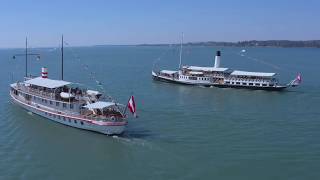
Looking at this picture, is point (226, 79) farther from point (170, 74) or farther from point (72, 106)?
point (72, 106)

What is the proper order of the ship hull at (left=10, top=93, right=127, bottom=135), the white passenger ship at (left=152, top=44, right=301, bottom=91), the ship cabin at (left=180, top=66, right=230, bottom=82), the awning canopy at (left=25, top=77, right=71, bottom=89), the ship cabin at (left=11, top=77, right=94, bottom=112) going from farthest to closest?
the ship cabin at (left=180, top=66, right=230, bottom=82) → the white passenger ship at (left=152, top=44, right=301, bottom=91) → the awning canopy at (left=25, top=77, right=71, bottom=89) → the ship cabin at (left=11, top=77, right=94, bottom=112) → the ship hull at (left=10, top=93, right=127, bottom=135)

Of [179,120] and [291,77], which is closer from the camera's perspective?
[179,120]

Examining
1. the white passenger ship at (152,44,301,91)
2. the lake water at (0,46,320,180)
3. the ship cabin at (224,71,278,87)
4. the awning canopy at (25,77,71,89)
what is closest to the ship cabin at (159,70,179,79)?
the white passenger ship at (152,44,301,91)

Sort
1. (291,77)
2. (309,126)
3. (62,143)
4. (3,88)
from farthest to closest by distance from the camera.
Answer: (291,77) < (3,88) < (309,126) < (62,143)

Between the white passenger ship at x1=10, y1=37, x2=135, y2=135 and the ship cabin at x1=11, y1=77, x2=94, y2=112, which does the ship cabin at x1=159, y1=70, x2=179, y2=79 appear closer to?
the white passenger ship at x1=10, y1=37, x2=135, y2=135

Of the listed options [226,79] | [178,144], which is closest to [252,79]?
[226,79]

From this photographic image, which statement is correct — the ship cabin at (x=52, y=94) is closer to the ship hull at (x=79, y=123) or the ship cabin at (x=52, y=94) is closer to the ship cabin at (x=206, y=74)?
the ship hull at (x=79, y=123)

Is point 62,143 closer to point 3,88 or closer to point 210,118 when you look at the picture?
point 210,118

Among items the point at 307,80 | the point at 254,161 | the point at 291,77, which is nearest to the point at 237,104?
the point at 254,161
